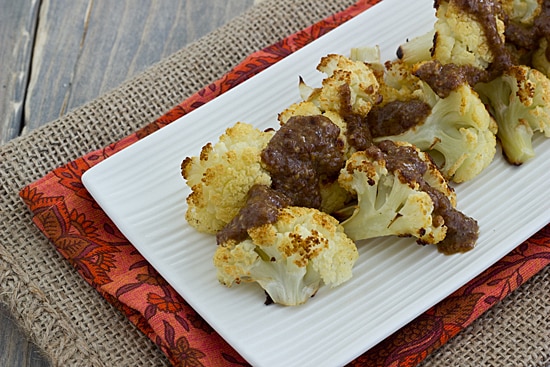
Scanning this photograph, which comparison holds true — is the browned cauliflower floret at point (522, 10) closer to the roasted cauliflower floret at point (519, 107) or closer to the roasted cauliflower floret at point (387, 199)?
the roasted cauliflower floret at point (519, 107)

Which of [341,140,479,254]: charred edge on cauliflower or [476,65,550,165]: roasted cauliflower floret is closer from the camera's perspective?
[341,140,479,254]: charred edge on cauliflower

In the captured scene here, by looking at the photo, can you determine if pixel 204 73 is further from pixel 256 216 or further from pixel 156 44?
pixel 256 216

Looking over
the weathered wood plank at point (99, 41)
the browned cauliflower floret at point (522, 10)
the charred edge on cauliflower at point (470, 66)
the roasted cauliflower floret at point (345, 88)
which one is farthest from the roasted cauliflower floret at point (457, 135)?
the weathered wood plank at point (99, 41)

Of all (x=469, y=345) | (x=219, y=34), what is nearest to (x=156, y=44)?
(x=219, y=34)

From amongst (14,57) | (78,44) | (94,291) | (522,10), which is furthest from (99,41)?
(522,10)

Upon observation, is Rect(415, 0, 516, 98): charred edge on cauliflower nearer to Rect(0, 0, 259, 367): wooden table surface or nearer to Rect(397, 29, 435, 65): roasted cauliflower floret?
Rect(397, 29, 435, 65): roasted cauliflower floret

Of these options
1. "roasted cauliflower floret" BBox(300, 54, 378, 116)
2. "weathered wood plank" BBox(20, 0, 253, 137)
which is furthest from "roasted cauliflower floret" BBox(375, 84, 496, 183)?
"weathered wood plank" BBox(20, 0, 253, 137)
